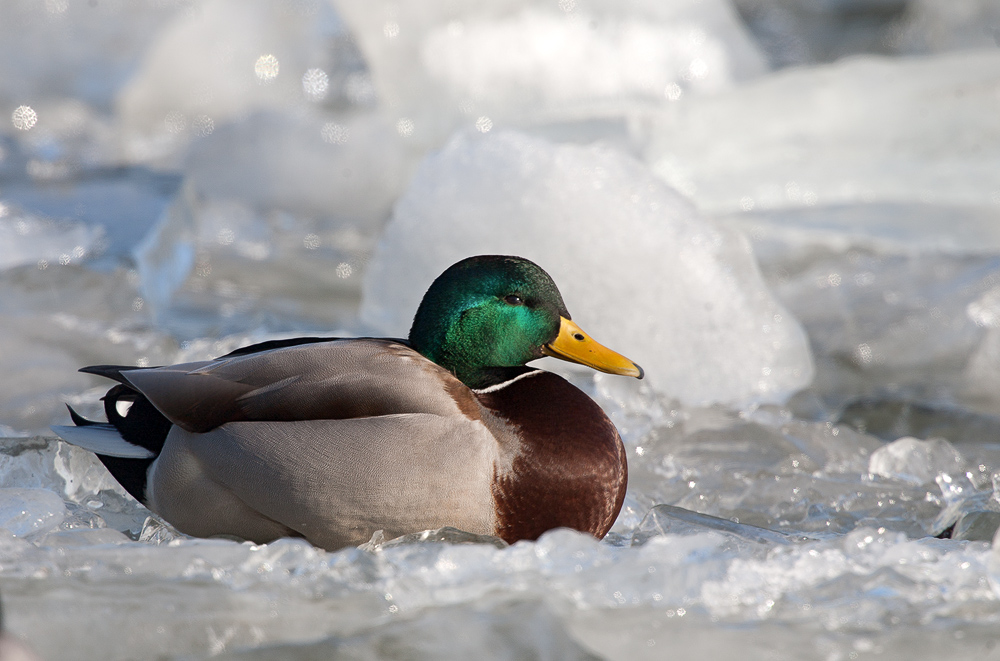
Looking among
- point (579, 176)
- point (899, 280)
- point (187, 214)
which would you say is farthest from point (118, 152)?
point (899, 280)

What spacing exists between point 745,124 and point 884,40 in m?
4.42

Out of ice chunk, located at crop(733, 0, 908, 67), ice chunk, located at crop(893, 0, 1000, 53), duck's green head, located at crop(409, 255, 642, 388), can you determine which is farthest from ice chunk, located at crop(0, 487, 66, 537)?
ice chunk, located at crop(733, 0, 908, 67)

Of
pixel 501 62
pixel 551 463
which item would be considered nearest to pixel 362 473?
pixel 551 463

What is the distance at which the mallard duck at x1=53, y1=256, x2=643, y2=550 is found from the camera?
2.17m

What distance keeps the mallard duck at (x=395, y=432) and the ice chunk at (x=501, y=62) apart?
3670 millimetres

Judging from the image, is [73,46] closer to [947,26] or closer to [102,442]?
[102,442]

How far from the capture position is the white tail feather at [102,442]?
243 cm

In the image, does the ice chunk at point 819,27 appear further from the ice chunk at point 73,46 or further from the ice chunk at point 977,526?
the ice chunk at point 977,526

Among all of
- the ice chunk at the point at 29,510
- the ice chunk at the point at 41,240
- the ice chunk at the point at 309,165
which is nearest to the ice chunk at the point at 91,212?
the ice chunk at the point at 41,240

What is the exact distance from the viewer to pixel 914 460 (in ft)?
10.2

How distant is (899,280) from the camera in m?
4.78

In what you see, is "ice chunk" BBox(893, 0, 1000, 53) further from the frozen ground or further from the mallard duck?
the mallard duck

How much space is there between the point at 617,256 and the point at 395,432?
5.34 feet

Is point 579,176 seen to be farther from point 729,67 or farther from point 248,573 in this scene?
point 729,67
